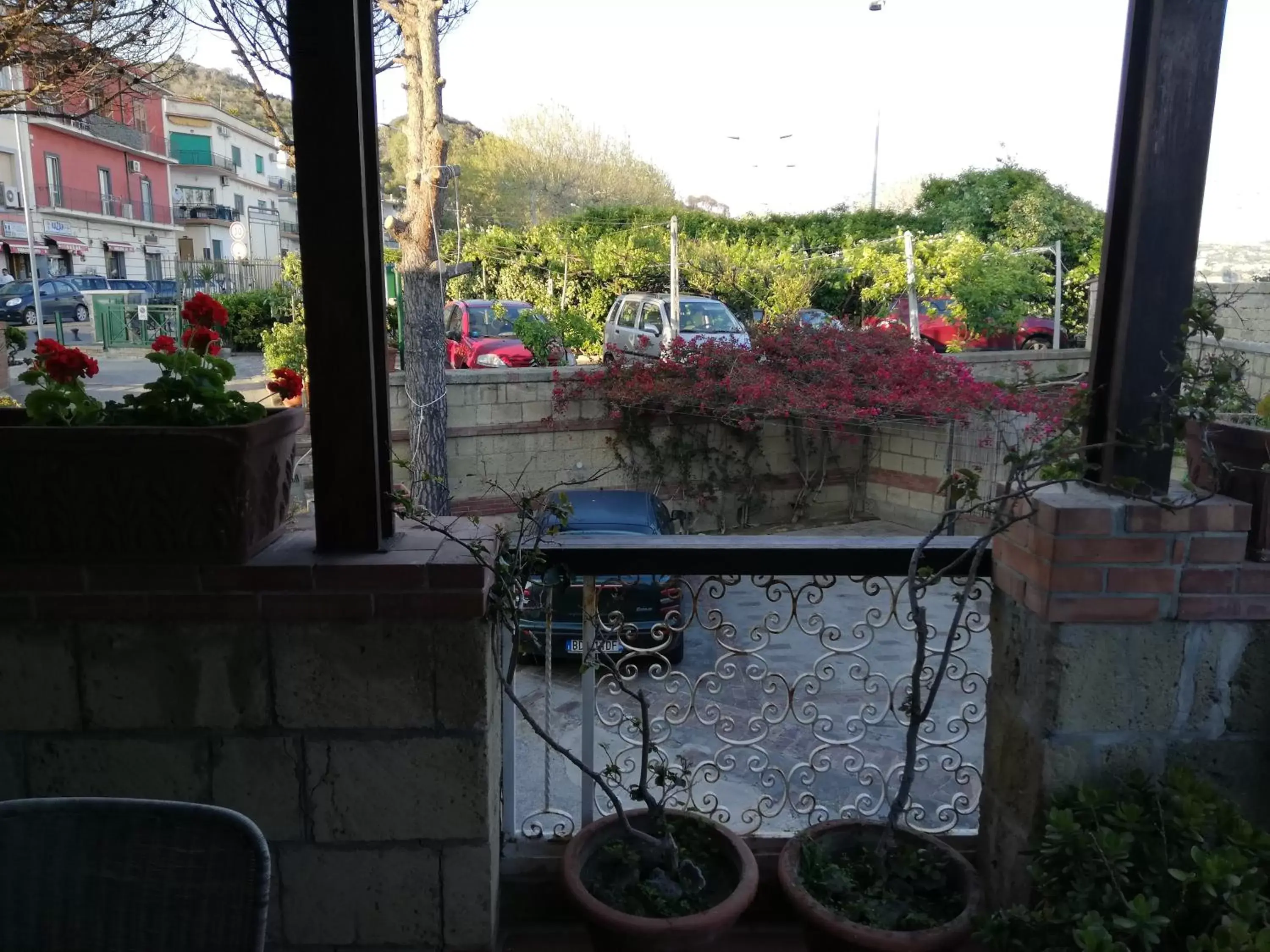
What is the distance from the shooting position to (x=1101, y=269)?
6.15ft

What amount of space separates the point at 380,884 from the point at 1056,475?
5.45 feet

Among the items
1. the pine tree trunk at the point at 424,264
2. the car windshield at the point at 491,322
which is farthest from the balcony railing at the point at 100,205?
the pine tree trunk at the point at 424,264

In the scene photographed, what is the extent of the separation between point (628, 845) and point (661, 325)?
1077 centimetres

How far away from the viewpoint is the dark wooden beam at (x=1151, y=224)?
1.71 meters

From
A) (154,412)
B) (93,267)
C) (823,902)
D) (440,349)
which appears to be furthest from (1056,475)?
(93,267)

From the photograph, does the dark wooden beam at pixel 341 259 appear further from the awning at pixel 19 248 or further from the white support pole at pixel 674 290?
the awning at pixel 19 248

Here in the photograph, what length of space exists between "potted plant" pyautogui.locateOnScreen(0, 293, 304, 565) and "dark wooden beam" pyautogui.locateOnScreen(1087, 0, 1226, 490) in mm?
1667

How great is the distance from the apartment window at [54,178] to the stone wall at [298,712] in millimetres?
35046

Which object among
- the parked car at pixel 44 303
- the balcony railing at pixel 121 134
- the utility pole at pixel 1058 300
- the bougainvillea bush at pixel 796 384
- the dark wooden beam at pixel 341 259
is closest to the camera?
the dark wooden beam at pixel 341 259

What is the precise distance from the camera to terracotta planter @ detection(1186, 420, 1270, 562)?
1.80 m

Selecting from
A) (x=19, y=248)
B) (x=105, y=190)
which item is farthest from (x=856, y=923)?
(x=105, y=190)

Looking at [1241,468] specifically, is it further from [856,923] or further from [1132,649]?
[856,923]

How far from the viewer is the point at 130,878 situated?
3.78 ft

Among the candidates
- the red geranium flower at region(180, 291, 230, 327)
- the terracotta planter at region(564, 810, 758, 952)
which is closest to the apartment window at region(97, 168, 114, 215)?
the red geranium flower at region(180, 291, 230, 327)
